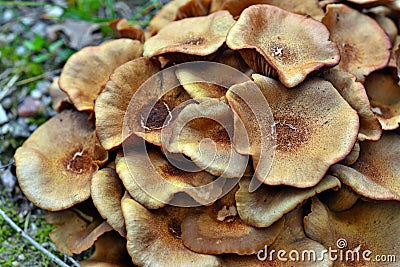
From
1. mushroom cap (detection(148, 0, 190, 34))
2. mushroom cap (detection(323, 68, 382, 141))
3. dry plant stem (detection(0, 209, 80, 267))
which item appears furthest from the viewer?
mushroom cap (detection(148, 0, 190, 34))

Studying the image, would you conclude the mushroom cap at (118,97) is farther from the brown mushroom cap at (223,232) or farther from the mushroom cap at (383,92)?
→ the mushroom cap at (383,92)

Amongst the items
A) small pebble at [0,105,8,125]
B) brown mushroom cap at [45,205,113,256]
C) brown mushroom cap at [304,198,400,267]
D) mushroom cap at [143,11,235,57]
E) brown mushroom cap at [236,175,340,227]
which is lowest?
brown mushroom cap at [45,205,113,256]

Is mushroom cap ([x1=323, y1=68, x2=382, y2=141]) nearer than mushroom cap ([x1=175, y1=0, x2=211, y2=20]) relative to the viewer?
Yes

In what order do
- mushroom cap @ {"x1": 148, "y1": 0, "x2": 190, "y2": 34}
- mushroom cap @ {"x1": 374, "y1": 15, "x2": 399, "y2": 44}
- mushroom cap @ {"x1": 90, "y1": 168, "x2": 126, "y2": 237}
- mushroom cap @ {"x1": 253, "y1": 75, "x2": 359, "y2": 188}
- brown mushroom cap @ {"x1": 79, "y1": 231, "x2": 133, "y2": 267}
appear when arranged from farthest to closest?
mushroom cap @ {"x1": 148, "y1": 0, "x2": 190, "y2": 34} < mushroom cap @ {"x1": 374, "y1": 15, "x2": 399, "y2": 44} < brown mushroom cap @ {"x1": 79, "y1": 231, "x2": 133, "y2": 267} < mushroom cap @ {"x1": 90, "y1": 168, "x2": 126, "y2": 237} < mushroom cap @ {"x1": 253, "y1": 75, "x2": 359, "y2": 188}

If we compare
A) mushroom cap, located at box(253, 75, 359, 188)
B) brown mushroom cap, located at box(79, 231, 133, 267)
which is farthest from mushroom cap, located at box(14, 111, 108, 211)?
mushroom cap, located at box(253, 75, 359, 188)

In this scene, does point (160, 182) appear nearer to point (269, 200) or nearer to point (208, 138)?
point (208, 138)

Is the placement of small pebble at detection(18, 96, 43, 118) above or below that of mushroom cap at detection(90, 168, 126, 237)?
below

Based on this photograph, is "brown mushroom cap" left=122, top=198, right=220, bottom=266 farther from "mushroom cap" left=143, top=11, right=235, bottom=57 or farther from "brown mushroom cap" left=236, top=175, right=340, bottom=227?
"mushroom cap" left=143, top=11, right=235, bottom=57
